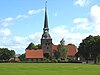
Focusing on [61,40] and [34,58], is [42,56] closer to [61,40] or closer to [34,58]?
[34,58]

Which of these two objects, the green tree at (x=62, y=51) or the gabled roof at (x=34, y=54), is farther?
the gabled roof at (x=34, y=54)

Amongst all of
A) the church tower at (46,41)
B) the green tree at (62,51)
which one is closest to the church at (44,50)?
the church tower at (46,41)

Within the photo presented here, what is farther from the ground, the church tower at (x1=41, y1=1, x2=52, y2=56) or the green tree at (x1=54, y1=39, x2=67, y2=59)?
the church tower at (x1=41, y1=1, x2=52, y2=56)

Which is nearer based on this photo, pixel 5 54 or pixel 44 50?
pixel 44 50

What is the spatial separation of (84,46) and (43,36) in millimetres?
50017

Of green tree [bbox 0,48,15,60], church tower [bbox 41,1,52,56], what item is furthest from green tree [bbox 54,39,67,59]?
green tree [bbox 0,48,15,60]
